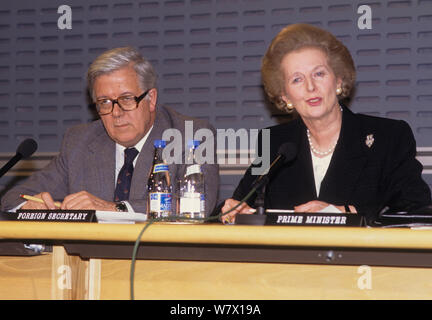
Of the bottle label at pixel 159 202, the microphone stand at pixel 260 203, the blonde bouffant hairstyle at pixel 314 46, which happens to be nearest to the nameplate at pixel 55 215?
the bottle label at pixel 159 202

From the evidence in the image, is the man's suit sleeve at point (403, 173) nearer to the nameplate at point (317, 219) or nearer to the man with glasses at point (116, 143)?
the man with glasses at point (116, 143)

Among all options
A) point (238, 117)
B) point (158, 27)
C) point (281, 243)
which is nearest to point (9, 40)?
point (158, 27)

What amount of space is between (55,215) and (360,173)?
1.33 meters

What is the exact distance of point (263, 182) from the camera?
1.80 meters

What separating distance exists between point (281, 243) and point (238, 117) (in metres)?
1.99

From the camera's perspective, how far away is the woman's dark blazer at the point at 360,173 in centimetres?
256

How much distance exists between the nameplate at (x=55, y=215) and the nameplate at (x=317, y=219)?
518 mm

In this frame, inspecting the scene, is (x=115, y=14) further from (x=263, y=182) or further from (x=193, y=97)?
(x=263, y=182)

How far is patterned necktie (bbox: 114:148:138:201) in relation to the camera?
2.78 meters

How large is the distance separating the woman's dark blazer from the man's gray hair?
2.12 ft

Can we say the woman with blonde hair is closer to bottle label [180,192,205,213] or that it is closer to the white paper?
bottle label [180,192,205,213]

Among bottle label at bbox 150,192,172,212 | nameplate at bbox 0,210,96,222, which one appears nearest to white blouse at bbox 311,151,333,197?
bottle label at bbox 150,192,172,212

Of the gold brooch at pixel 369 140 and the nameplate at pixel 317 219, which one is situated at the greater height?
the gold brooch at pixel 369 140

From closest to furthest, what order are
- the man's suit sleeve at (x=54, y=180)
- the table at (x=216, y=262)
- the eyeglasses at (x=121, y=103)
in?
the table at (x=216, y=262)
the eyeglasses at (x=121, y=103)
the man's suit sleeve at (x=54, y=180)
